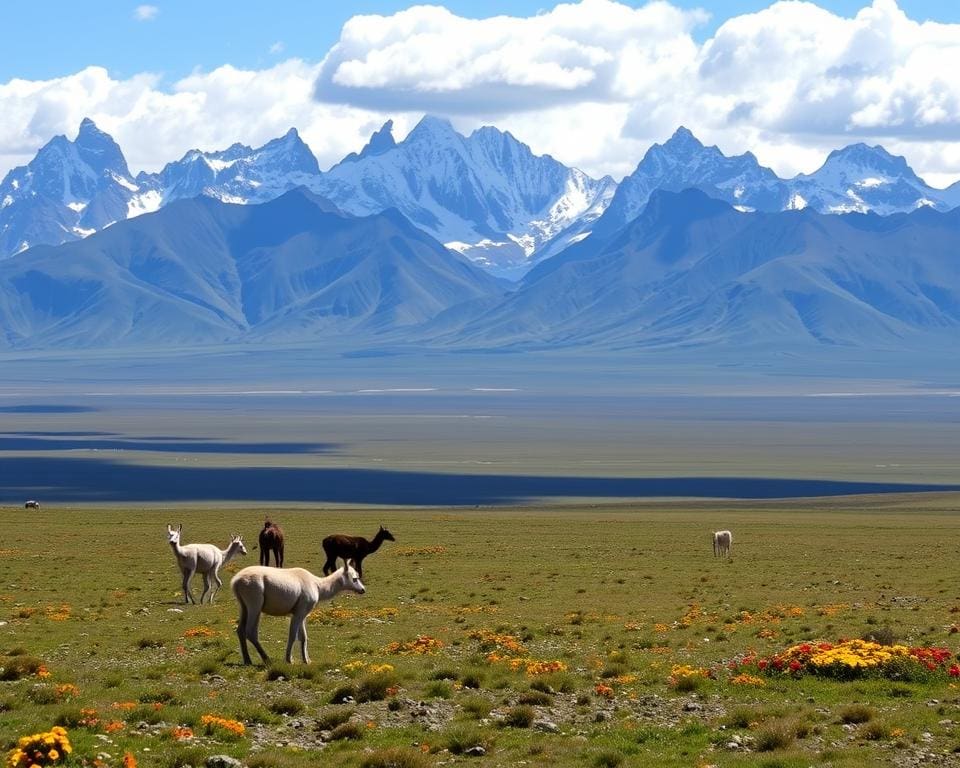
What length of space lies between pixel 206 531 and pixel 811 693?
37.5 metres

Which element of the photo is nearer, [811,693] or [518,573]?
[811,693]

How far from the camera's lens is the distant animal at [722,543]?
1735 inches

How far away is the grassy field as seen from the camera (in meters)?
16.0

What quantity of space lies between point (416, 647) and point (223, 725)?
267 inches

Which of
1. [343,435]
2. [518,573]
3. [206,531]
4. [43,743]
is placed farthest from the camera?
[343,435]

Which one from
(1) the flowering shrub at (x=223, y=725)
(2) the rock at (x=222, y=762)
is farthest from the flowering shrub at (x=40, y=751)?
(1) the flowering shrub at (x=223, y=725)

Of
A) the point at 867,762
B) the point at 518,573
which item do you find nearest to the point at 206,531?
the point at 518,573

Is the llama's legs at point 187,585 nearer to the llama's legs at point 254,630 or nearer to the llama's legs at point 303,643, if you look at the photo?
the llama's legs at point 254,630

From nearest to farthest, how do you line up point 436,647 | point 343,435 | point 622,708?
point 622,708 → point 436,647 → point 343,435

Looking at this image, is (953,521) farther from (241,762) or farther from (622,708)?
(241,762)

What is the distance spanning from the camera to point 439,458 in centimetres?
11788

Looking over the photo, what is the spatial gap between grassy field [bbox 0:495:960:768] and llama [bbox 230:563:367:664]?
61cm

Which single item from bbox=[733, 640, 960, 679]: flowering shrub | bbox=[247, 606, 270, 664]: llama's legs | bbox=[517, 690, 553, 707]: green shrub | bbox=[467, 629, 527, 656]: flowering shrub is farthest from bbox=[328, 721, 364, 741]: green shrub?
bbox=[733, 640, 960, 679]: flowering shrub

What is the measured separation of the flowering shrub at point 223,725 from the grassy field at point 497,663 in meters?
0.03
